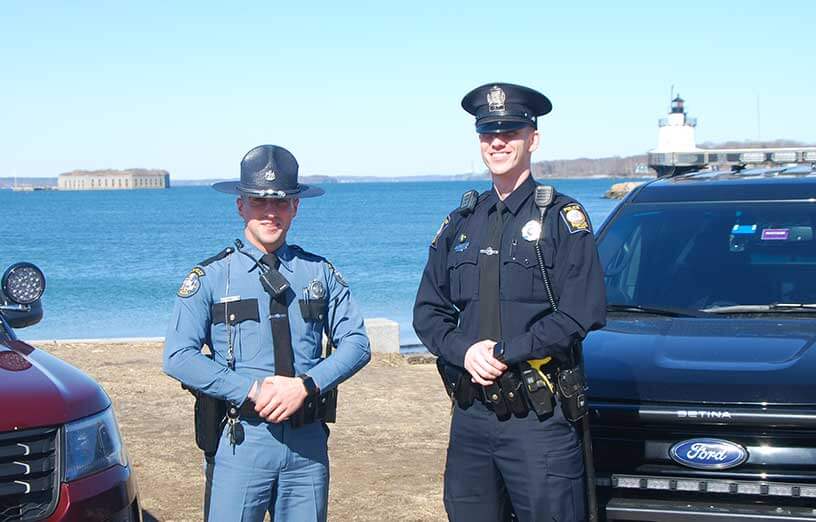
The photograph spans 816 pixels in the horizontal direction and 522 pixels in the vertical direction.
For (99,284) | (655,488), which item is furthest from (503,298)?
(99,284)

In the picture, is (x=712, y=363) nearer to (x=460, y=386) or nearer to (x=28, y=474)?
(x=460, y=386)

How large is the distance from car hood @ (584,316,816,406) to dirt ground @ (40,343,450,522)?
5.82ft

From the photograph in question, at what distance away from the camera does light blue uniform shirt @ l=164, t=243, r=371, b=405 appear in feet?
12.0

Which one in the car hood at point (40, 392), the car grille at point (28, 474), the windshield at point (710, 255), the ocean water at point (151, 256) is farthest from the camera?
the ocean water at point (151, 256)

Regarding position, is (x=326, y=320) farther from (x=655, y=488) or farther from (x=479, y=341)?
(x=655, y=488)

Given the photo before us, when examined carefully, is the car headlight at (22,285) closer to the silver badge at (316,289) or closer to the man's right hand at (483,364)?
the silver badge at (316,289)

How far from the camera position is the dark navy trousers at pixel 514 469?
12.3ft

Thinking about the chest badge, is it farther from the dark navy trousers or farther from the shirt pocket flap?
the shirt pocket flap

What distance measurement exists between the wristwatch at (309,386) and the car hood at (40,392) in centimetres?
83

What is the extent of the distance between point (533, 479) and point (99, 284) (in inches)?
1321

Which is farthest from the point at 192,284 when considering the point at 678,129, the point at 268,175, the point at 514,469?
the point at 678,129

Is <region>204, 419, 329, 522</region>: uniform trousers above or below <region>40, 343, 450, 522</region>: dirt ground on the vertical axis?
above

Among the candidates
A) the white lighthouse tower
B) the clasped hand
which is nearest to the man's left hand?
the clasped hand

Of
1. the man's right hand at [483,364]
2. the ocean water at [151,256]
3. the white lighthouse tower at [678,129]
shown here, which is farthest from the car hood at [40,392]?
the white lighthouse tower at [678,129]
